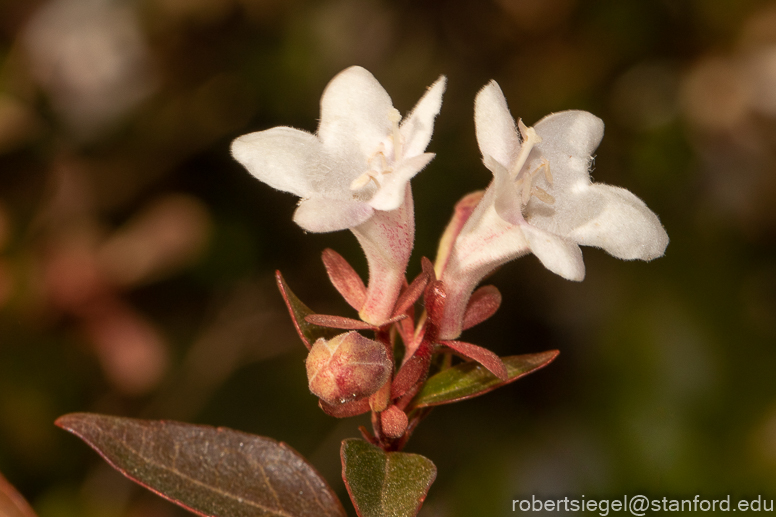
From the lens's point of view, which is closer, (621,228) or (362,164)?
(621,228)

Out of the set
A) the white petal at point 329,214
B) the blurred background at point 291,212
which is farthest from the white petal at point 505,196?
the blurred background at point 291,212

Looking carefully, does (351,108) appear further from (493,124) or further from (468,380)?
(468,380)

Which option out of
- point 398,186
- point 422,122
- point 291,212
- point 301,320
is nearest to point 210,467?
point 301,320

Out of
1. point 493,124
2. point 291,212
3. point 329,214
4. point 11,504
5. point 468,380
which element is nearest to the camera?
point 329,214

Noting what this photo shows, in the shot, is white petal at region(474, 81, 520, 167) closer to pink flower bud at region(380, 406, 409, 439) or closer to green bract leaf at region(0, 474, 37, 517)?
pink flower bud at region(380, 406, 409, 439)

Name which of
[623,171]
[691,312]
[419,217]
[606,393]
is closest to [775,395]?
[691,312]

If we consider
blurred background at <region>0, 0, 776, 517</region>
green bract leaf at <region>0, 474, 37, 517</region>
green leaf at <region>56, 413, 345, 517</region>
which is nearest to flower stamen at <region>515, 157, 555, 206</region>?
green leaf at <region>56, 413, 345, 517</region>
